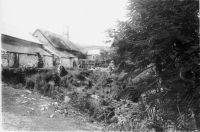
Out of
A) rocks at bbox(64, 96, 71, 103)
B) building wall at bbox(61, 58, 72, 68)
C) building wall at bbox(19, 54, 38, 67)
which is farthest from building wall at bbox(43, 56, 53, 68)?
rocks at bbox(64, 96, 71, 103)

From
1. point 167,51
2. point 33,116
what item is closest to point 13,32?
point 33,116

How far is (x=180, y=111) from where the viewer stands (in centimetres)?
775

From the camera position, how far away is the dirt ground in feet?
26.2

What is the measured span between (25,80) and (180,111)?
10.9m

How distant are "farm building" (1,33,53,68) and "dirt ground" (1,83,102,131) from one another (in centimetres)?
723

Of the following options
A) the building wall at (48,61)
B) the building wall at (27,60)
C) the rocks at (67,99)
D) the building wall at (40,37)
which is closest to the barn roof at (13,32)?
the building wall at (27,60)

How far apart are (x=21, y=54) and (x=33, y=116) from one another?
46.7ft

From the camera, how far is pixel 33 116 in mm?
9336

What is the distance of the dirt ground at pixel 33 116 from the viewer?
799cm

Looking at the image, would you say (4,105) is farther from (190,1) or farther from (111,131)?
(190,1)

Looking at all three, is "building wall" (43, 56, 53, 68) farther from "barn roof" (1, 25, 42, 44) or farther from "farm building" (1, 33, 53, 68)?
"barn roof" (1, 25, 42, 44)

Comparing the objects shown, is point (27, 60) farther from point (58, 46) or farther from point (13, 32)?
point (58, 46)

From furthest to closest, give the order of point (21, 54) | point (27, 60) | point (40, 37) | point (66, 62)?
point (40, 37)
point (66, 62)
point (27, 60)
point (21, 54)

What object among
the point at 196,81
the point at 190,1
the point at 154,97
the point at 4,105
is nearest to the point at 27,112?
the point at 4,105
